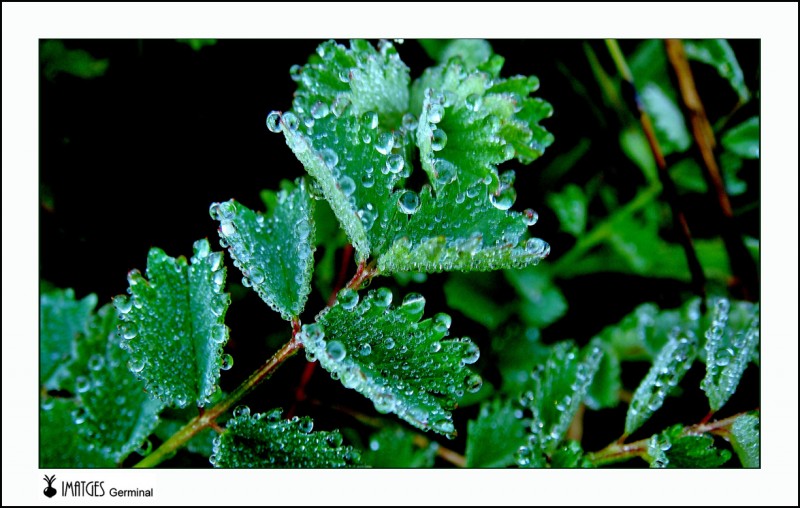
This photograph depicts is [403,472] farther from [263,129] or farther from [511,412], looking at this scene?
[263,129]

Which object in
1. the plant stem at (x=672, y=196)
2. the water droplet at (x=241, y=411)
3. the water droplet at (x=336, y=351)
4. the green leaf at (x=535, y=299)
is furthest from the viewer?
the green leaf at (x=535, y=299)

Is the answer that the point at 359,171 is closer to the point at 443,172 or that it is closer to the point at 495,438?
the point at 443,172

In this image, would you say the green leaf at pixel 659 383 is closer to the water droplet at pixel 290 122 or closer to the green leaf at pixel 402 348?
the green leaf at pixel 402 348

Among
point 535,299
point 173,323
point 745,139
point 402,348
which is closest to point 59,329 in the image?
point 173,323

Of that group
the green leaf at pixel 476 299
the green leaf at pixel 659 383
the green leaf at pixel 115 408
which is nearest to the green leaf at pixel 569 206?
the green leaf at pixel 476 299

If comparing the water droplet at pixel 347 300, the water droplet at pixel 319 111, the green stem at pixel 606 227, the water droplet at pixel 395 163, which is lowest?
the water droplet at pixel 347 300

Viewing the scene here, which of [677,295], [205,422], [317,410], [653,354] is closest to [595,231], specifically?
[677,295]
